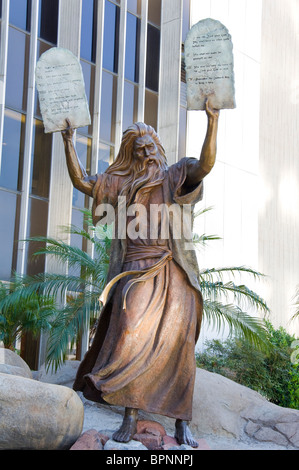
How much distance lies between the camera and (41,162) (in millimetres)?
15469

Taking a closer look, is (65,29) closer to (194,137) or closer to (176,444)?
(194,137)

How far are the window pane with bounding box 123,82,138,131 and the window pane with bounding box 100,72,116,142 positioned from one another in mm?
426

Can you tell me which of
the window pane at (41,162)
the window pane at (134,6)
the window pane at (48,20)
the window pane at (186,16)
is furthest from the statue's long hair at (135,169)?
the window pane at (186,16)

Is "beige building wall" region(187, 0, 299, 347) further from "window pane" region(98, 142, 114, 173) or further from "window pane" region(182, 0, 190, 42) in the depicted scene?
"window pane" region(98, 142, 114, 173)

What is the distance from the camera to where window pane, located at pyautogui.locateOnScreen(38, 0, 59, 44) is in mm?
15969

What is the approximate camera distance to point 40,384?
4.49m

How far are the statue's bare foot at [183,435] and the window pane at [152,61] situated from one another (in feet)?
47.2

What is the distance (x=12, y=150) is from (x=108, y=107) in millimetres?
3085

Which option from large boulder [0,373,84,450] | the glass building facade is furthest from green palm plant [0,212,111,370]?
large boulder [0,373,84,450]

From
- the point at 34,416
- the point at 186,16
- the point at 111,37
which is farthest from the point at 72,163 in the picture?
the point at 186,16

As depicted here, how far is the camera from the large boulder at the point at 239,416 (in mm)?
6539

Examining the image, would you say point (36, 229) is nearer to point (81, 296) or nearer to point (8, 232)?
point (8, 232)

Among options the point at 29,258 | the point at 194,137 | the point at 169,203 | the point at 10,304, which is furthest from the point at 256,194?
the point at 169,203

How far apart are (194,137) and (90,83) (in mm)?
3665
